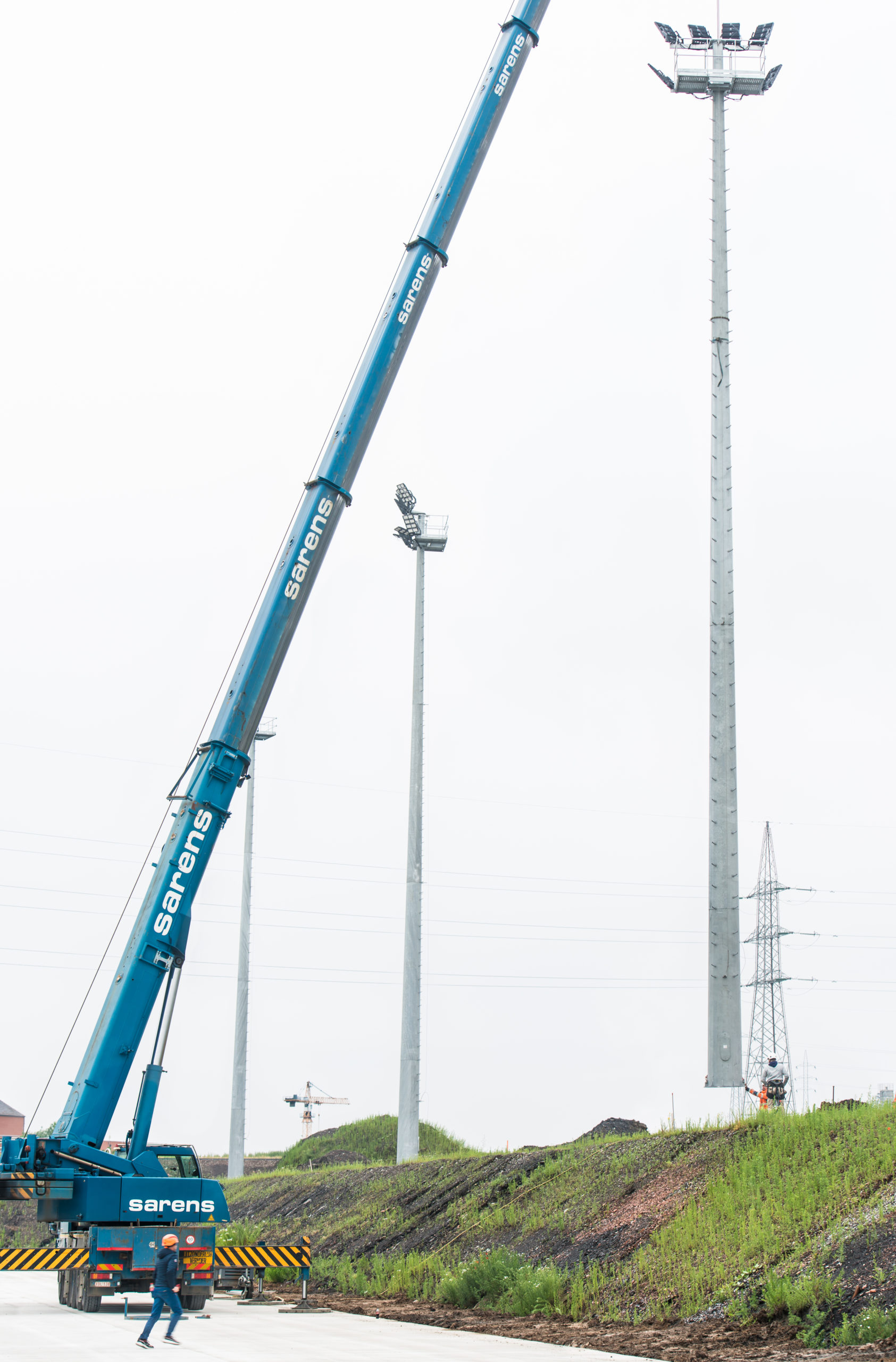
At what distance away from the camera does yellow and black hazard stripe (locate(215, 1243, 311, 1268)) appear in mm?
16703

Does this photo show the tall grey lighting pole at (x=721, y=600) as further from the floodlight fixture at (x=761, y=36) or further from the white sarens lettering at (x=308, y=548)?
the white sarens lettering at (x=308, y=548)

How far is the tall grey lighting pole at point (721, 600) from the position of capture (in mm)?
17859

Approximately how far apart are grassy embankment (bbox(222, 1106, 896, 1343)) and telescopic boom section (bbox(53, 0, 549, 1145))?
17.5 feet

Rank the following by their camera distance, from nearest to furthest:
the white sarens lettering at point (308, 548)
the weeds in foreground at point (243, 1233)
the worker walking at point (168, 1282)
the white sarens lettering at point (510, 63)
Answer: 1. the worker walking at point (168, 1282)
2. the white sarens lettering at point (308, 548)
3. the white sarens lettering at point (510, 63)
4. the weeds in foreground at point (243, 1233)

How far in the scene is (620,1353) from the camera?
12227mm

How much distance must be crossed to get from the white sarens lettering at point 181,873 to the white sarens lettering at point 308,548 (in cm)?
311

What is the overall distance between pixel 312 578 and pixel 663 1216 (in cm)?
920

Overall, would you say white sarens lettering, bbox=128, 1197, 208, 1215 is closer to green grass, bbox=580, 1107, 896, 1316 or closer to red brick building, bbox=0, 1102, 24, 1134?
green grass, bbox=580, 1107, 896, 1316

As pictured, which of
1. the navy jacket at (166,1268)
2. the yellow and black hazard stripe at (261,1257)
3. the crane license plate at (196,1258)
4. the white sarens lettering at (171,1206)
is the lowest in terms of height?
the yellow and black hazard stripe at (261,1257)

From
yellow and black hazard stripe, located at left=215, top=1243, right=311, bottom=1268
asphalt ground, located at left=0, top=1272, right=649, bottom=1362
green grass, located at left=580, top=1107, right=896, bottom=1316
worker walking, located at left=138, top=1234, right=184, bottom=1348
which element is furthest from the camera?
yellow and black hazard stripe, located at left=215, top=1243, right=311, bottom=1268

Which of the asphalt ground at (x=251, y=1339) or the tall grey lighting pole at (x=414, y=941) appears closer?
the asphalt ground at (x=251, y=1339)

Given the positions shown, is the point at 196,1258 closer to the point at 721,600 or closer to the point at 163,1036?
the point at 163,1036

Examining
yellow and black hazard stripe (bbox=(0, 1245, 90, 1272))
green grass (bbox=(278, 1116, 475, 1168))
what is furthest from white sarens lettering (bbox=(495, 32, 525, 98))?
green grass (bbox=(278, 1116, 475, 1168))

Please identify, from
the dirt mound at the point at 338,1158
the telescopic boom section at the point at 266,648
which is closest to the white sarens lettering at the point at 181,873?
the telescopic boom section at the point at 266,648
